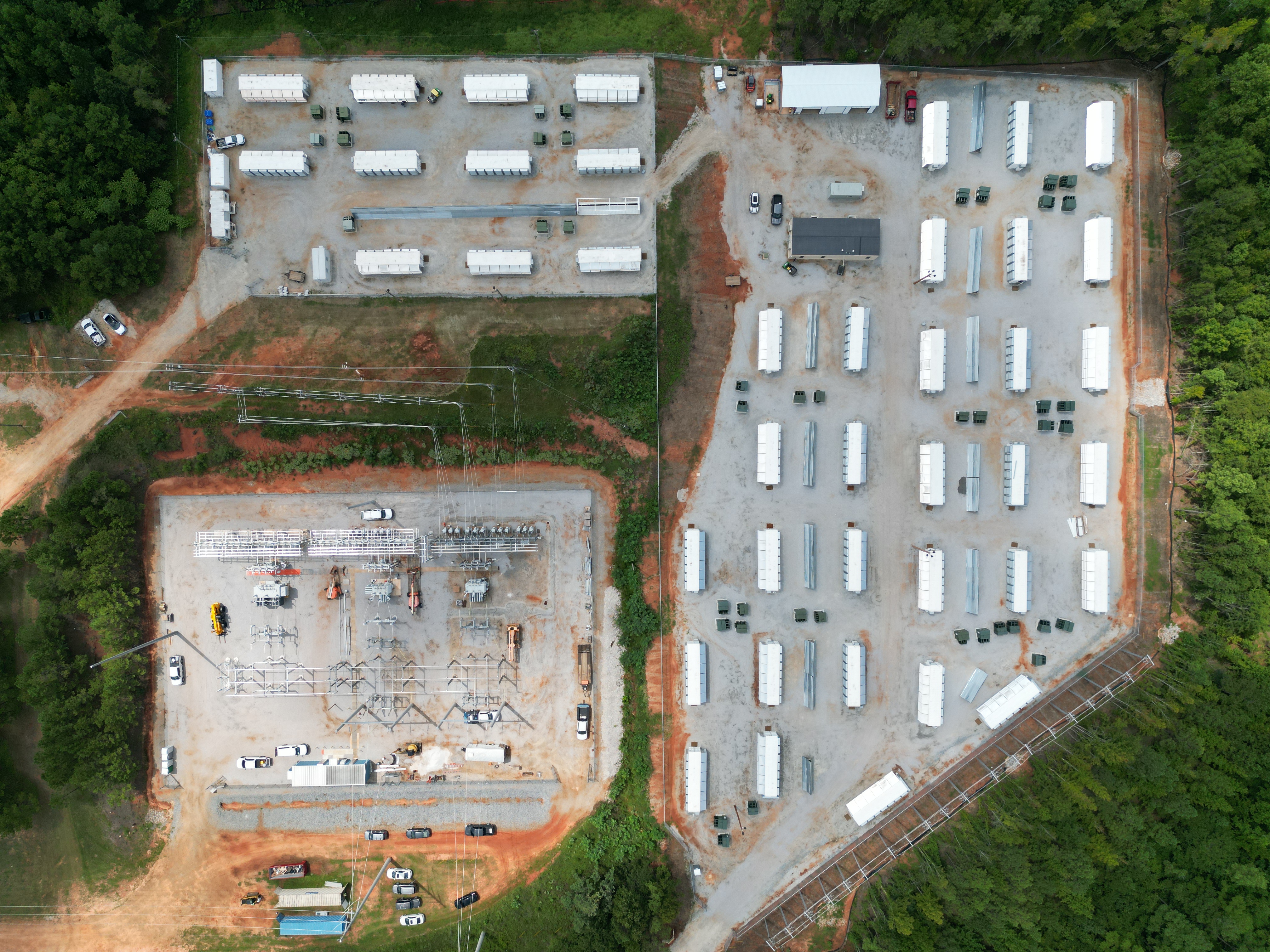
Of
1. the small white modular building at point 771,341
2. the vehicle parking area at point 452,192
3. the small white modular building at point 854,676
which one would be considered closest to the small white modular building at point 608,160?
the vehicle parking area at point 452,192

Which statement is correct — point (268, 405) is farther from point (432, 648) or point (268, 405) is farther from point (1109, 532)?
point (1109, 532)


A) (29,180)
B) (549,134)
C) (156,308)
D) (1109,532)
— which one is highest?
(549,134)

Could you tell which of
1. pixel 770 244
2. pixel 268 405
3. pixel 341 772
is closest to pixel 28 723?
pixel 341 772

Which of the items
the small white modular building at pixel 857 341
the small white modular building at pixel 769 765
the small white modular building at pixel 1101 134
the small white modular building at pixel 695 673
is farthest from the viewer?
the small white modular building at pixel 695 673

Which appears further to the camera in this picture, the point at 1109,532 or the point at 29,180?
the point at 1109,532

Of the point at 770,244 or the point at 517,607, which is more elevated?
the point at 770,244

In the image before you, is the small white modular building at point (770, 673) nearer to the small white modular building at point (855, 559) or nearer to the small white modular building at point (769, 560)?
the small white modular building at point (769, 560)

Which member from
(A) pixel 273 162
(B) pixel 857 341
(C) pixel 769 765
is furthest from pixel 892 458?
(A) pixel 273 162
